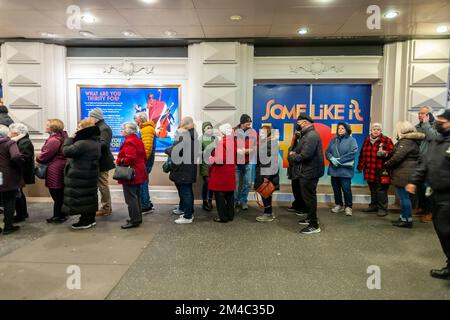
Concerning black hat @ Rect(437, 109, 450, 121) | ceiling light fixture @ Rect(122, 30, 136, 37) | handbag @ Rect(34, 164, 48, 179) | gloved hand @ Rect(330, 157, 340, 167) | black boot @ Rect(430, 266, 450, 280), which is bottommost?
black boot @ Rect(430, 266, 450, 280)

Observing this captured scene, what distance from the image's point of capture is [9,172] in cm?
419

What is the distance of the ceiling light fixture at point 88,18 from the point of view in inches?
196

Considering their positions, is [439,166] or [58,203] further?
[58,203]

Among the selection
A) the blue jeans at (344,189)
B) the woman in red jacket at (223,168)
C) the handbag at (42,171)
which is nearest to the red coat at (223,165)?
the woman in red jacket at (223,168)

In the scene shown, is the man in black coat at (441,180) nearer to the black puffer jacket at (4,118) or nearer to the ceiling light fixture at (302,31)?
the ceiling light fixture at (302,31)

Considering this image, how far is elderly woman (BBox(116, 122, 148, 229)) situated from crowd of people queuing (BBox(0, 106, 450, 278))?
0.01m

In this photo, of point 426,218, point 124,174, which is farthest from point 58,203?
point 426,218

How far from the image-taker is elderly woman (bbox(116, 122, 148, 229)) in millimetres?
4352

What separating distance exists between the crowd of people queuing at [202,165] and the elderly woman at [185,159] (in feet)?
0.05

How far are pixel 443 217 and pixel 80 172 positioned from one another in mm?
4253

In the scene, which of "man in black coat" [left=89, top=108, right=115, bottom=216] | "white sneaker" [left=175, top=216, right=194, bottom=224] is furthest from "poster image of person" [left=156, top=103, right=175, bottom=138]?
"white sneaker" [left=175, top=216, right=194, bottom=224]

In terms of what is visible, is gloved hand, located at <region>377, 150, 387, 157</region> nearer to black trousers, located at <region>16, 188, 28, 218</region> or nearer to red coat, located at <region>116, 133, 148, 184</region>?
red coat, located at <region>116, 133, 148, 184</region>

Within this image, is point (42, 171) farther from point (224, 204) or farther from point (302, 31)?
point (302, 31)

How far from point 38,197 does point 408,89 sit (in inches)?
296
